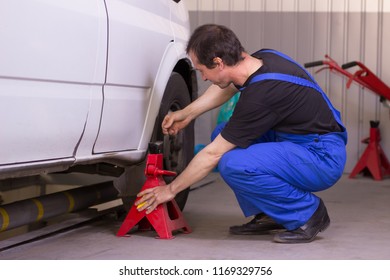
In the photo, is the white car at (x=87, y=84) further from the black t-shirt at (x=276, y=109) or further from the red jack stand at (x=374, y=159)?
the red jack stand at (x=374, y=159)

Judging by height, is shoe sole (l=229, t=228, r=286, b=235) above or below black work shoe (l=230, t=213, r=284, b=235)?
below

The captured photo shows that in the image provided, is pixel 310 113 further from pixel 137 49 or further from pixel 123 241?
pixel 123 241

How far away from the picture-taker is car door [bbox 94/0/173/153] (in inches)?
120

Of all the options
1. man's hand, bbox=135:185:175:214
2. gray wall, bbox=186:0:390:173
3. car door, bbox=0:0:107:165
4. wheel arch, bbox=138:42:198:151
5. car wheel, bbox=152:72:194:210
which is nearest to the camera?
car door, bbox=0:0:107:165

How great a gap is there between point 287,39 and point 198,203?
3102 mm

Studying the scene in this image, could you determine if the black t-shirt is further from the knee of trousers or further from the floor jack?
the floor jack

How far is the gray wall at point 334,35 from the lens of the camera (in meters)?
7.14

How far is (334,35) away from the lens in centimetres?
724

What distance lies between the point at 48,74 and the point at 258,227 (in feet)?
4.65

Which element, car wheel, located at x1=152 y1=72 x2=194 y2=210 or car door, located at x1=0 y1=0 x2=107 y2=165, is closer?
car door, located at x1=0 y1=0 x2=107 y2=165

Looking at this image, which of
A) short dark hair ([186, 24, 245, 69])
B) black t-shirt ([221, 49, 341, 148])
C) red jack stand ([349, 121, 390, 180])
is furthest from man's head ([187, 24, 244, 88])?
red jack stand ([349, 121, 390, 180])

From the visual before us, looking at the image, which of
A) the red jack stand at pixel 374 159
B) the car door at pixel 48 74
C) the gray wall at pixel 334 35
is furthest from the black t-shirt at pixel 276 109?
the gray wall at pixel 334 35

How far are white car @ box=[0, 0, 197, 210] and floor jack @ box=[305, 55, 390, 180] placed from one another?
10.2 feet

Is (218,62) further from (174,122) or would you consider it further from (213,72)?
(174,122)
